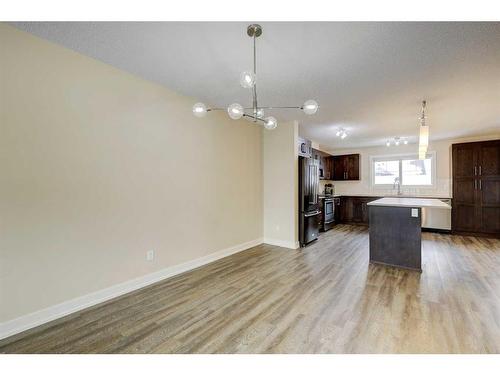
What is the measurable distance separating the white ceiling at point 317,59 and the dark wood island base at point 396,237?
177cm

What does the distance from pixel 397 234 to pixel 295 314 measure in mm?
2339

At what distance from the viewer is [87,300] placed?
2.33 metres

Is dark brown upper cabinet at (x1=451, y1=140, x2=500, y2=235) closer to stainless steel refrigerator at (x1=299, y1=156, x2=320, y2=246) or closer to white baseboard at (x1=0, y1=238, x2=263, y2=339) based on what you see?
stainless steel refrigerator at (x1=299, y1=156, x2=320, y2=246)

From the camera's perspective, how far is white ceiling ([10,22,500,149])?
1.89 meters

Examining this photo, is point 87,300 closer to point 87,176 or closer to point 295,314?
point 87,176

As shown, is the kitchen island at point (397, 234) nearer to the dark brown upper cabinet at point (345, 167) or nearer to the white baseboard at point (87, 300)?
the white baseboard at point (87, 300)

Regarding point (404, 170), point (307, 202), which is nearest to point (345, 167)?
point (404, 170)

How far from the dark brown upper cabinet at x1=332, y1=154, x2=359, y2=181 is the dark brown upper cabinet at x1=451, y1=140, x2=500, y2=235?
2.40 m

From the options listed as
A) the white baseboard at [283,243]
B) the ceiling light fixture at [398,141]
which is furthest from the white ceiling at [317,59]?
the white baseboard at [283,243]

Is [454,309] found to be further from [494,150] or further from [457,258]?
[494,150]

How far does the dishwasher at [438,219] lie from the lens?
234 inches

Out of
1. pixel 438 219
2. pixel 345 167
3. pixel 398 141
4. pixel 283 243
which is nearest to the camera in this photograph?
pixel 283 243

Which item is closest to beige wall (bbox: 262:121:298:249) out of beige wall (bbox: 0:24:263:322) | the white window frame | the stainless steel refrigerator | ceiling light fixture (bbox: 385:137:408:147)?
the stainless steel refrigerator

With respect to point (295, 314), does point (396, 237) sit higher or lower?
higher
